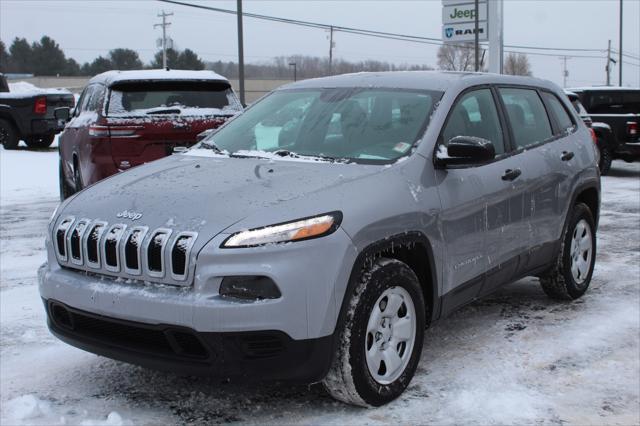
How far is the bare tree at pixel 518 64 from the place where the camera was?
354 ft

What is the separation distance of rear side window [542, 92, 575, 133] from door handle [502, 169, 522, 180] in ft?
3.66

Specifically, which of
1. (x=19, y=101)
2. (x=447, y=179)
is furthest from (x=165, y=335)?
(x=19, y=101)

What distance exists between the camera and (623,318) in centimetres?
538

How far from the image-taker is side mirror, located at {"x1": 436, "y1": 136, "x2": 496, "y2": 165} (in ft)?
13.5

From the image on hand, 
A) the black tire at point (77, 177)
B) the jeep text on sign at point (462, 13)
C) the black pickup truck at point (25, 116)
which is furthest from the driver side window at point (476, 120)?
the jeep text on sign at point (462, 13)

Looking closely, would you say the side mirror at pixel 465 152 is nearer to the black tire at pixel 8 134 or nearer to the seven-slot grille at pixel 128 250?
the seven-slot grille at pixel 128 250

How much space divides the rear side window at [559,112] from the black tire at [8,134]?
17.1 metres

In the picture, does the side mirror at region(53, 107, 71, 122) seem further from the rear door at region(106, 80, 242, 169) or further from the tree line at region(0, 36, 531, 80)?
the tree line at region(0, 36, 531, 80)

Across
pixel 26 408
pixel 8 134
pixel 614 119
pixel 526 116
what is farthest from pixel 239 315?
pixel 8 134

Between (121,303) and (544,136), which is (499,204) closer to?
(544,136)

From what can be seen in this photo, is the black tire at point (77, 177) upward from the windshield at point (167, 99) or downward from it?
downward

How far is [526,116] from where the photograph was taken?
5.36m

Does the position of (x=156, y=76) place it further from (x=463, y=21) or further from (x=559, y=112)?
(x=463, y=21)

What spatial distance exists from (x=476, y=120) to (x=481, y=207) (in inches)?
25.4
